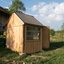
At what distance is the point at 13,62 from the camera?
12602 mm

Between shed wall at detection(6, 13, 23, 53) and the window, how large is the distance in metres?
0.93

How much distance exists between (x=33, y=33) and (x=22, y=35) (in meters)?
2.11

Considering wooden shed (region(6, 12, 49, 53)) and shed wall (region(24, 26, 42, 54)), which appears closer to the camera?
wooden shed (region(6, 12, 49, 53))

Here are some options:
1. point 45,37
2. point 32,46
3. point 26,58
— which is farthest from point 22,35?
point 45,37

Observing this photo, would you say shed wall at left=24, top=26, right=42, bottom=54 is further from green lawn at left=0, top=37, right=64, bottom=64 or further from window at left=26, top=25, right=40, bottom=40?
green lawn at left=0, top=37, right=64, bottom=64

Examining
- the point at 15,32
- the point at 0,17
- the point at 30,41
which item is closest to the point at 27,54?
the point at 30,41

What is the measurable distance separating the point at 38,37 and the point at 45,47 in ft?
6.09

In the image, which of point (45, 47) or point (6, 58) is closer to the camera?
point (6, 58)

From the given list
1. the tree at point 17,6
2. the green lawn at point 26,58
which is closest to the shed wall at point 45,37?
the green lawn at point 26,58

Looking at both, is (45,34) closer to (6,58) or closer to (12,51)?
(12,51)

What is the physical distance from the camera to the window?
54.9 ft

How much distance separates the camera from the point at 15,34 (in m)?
16.4

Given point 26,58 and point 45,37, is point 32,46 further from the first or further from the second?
point 45,37

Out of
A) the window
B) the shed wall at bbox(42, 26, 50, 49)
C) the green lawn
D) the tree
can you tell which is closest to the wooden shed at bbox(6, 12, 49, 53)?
the window
